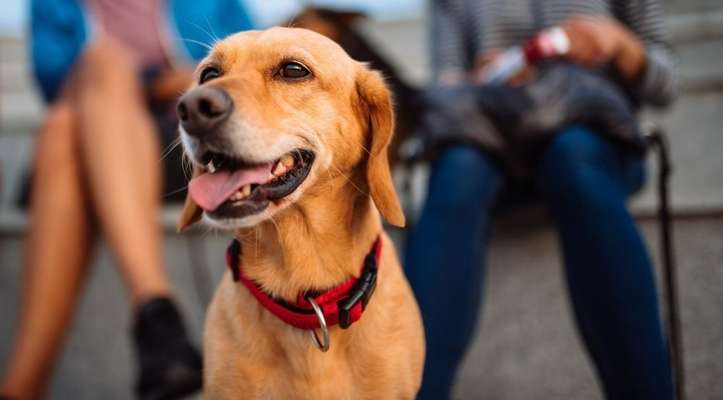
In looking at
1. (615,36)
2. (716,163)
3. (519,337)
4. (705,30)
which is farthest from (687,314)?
(705,30)

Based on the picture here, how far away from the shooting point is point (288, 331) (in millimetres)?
869

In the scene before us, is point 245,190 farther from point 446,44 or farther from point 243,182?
point 446,44

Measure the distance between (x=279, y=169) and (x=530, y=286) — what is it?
3.28 ft

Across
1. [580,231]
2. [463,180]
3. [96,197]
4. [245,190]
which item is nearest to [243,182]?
[245,190]

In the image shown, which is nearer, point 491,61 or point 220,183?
point 220,183

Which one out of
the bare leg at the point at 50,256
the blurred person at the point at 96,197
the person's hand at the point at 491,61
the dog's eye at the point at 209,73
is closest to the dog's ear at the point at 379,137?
the dog's eye at the point at 209,73

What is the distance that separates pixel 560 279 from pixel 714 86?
101 centimetres

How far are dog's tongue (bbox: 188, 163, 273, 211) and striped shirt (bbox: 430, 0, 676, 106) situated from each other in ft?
3.44

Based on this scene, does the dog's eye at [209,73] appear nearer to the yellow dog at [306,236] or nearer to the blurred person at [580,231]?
the yellow dog at [306,236]

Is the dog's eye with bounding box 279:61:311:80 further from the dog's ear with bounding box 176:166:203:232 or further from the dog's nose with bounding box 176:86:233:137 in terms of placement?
the dog's ear with bounding box 176:166:203:232

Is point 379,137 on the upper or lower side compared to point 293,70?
lower

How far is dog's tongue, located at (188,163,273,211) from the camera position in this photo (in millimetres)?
741

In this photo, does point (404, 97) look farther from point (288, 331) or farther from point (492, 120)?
point (288, 331)

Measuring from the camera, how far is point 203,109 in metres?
0.73
